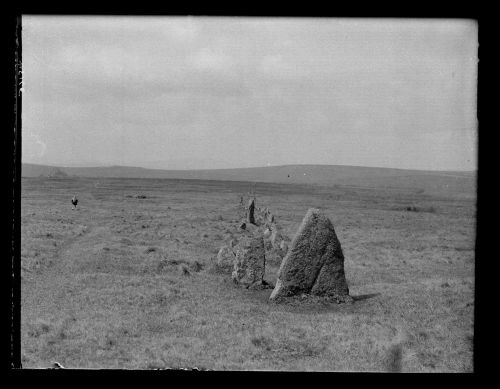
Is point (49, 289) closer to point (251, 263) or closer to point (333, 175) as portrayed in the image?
point (251, 263)

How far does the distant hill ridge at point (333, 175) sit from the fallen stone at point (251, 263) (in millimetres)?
107721

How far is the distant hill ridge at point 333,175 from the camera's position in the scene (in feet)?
430

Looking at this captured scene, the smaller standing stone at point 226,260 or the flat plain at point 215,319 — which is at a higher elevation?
the smaller standing stone at point 226,260

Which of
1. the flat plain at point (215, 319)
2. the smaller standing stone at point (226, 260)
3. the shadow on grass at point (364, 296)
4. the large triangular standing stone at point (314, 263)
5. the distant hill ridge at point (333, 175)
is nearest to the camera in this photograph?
the flat plain at point (215, 319)

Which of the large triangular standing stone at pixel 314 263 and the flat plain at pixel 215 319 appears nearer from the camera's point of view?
the flat plain at pixel 215 319

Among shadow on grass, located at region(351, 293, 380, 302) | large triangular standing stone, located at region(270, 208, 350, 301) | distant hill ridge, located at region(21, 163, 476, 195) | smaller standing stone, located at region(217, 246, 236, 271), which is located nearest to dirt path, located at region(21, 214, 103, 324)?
smaller standing stone, located at region(217, 246, 236, 271)

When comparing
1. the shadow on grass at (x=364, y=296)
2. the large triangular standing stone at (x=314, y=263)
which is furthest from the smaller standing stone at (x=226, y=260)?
the shadow on grass at (x=364, y=296)

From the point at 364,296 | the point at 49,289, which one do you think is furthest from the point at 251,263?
the point at 49,289

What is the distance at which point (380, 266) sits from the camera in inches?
702

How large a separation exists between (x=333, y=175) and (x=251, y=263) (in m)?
168

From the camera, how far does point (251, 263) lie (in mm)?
12031

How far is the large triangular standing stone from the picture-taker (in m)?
10.1

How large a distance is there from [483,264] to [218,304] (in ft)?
30.4

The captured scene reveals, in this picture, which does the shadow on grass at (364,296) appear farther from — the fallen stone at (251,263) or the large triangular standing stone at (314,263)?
the fallen stone at (251,263)
